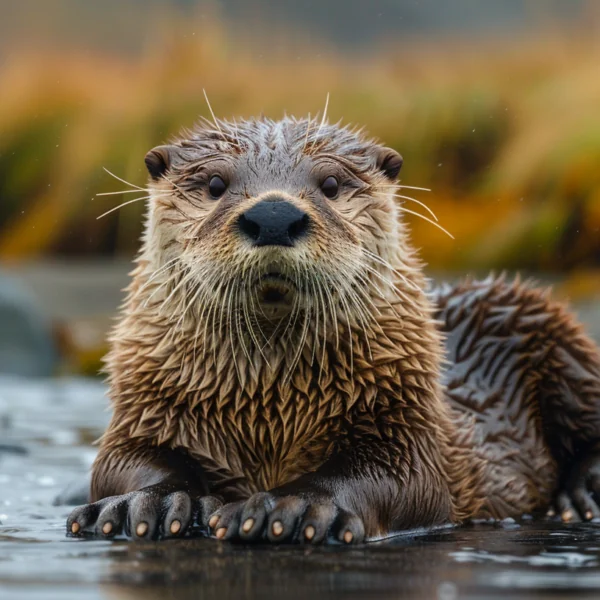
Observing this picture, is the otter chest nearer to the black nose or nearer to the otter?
the otter

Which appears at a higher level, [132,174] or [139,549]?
[132,174]

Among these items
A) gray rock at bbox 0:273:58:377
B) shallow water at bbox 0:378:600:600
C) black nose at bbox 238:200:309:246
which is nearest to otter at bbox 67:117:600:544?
black nose at bbox 238:200:309:246

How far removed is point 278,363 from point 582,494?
1269 mm

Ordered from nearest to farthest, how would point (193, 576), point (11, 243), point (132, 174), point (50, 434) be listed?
point (193, 576) → point (50, 434) → point (132, 174) → point (11, 243)

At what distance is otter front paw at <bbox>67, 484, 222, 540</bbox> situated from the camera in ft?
11.3

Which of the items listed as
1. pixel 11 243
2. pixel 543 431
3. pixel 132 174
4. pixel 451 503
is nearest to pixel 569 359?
pixel 543 431

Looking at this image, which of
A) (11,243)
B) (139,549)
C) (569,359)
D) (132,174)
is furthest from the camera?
(11,243)

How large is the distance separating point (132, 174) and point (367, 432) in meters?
13.1

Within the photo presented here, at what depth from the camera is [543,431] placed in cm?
482

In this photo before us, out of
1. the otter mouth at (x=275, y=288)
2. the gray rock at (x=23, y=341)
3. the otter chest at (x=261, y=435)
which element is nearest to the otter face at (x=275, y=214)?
the otter mouth at (x=275, y=288)

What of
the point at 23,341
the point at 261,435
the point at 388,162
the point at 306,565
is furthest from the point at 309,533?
the point at 23,341

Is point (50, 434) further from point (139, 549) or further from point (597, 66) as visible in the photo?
point (597, 66)

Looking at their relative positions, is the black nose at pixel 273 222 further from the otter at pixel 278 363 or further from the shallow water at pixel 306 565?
the shallow water at pixel 306 565

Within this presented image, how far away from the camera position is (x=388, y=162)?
4230 millimetres
